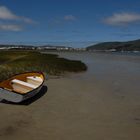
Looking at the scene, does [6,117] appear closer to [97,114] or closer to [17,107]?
[17,107]

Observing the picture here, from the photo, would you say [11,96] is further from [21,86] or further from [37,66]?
[37,66]

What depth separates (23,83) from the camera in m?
17.6

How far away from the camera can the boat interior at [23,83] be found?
662 inches

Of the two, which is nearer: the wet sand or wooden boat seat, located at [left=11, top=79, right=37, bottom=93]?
the wet sand

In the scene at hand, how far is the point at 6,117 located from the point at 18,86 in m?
4.97

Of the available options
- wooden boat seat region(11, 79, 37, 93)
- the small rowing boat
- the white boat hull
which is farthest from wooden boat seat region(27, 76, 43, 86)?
the white boat hull

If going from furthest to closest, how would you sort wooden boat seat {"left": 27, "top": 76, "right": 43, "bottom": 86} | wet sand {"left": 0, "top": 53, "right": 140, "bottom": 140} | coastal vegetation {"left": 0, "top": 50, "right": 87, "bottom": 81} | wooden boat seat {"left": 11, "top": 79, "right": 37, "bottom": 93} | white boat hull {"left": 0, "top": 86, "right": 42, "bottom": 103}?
coastal vegetation {"left": 0, "top": 50, "right": 87, "bottom": 81} → wooden boat seat {"left": 27, "top": 76, "right": 43, "bottom": 86} → wooden boat seat {"left": 11, "top": 79, "right": 37, "bottom": 93} → white boat hull {"left": 0, "top": 86, "right": 42, "bottom": 103} → wet sand {"left": 0, "top": 53, "right": 140, "bottom": 140}

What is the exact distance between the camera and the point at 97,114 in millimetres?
13617

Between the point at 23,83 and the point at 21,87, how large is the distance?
269mm

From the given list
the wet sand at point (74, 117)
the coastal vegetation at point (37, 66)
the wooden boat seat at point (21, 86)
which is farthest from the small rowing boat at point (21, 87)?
the coastal vegetation at point (37, 66)

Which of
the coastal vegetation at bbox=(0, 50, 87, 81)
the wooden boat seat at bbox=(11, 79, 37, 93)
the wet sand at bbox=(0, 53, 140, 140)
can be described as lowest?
the coastal vegetation at bbox=(0, 50, 87, 81)

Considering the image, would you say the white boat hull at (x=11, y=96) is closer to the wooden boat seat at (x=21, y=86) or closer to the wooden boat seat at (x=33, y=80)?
the wooden boat seat at (x=21, y=86)

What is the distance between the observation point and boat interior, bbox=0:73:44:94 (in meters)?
16.8

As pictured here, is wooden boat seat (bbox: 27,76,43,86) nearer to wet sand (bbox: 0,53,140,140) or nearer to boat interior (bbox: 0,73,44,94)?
boat interior (bbox: 0,73,44,94)
